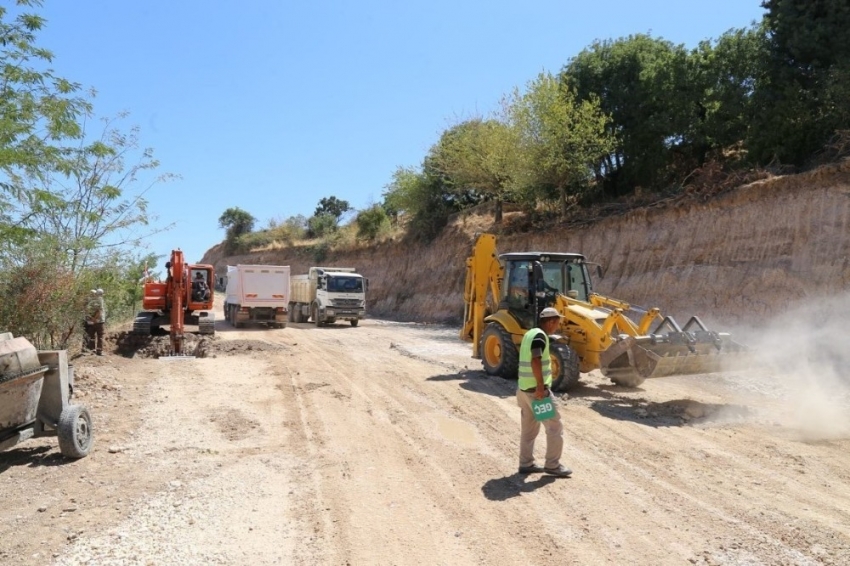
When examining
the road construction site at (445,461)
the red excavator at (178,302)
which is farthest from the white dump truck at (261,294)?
the road construction site at (445,461)

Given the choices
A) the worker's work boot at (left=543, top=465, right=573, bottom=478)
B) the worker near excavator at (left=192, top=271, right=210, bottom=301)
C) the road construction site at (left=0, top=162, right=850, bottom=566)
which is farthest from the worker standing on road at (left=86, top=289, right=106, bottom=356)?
the worker's work boot at (left=543, top=465, right=573, bottom=478)

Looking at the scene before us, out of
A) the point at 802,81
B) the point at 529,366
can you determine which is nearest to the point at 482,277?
the point at 529,366

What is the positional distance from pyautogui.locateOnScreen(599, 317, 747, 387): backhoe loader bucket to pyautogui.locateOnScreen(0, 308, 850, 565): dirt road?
580 mm

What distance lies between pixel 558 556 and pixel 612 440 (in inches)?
136

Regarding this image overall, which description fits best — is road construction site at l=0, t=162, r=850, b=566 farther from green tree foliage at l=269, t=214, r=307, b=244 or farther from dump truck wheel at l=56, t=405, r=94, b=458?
green tree foliage at l=269, t=214, r=307, b=244

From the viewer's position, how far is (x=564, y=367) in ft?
34.4

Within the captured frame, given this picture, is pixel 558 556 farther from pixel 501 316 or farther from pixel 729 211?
pixel 729 211

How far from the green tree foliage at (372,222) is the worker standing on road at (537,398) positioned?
39465 millimetres

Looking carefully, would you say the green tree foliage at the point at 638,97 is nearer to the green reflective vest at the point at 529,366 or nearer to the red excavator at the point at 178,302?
the red excavator at the point at 178,302

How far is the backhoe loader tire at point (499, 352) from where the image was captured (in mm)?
12047

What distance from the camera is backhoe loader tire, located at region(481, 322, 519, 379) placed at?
12.0 m

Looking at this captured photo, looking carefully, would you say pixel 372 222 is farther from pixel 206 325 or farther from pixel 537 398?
pixel 537 398

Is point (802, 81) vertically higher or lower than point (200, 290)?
higher

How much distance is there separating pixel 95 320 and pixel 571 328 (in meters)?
11.1
